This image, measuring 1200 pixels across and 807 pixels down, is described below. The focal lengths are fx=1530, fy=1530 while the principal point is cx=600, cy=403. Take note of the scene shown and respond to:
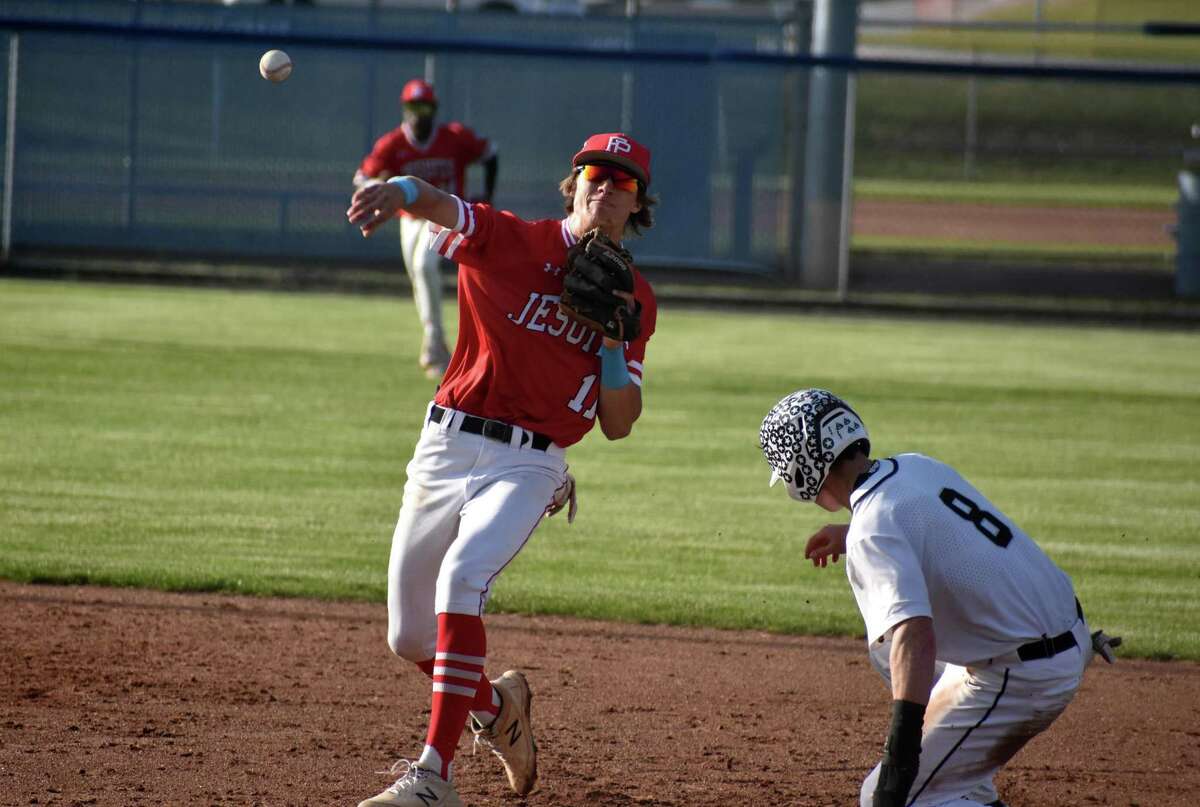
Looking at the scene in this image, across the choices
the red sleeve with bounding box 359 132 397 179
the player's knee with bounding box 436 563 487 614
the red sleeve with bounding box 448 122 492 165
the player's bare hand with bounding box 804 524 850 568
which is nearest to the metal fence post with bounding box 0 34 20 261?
the red sleeve with bounding box 448 122 492 165

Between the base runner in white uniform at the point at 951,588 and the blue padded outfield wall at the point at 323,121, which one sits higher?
the blue padded outfield wall at the point at 323,121

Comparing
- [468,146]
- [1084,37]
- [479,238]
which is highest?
[1084,37]

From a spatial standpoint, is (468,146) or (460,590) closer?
(460,590)

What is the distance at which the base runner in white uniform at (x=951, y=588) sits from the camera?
3912 mm

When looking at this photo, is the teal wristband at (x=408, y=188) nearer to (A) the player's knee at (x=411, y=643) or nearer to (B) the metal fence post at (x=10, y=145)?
(A) the player's knee at (x=411, y=643)

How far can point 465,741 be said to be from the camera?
5520 mm

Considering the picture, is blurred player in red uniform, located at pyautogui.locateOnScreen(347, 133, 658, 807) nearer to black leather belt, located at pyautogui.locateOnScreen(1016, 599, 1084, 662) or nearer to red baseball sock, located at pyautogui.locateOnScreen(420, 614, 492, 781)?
red baseball sock, located at pyautogui.locateOnScreen(420, 614, 492, 781)

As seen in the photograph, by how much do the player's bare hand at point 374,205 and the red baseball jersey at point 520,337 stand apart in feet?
1.24

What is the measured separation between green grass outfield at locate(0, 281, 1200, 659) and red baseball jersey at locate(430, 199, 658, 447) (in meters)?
2.48

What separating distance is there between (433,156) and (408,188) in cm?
955

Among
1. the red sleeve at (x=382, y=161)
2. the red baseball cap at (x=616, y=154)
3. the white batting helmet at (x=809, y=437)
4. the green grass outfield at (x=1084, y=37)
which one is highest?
the green grass outfield at (x=1084, y=37)

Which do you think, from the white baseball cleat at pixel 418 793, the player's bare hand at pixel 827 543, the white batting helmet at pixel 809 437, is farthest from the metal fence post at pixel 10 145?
the white batting helmet at pixel 809 437

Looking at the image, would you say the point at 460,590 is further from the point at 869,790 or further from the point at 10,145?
the point at 10,145

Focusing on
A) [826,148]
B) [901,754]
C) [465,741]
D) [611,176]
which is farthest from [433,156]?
[901,754]
